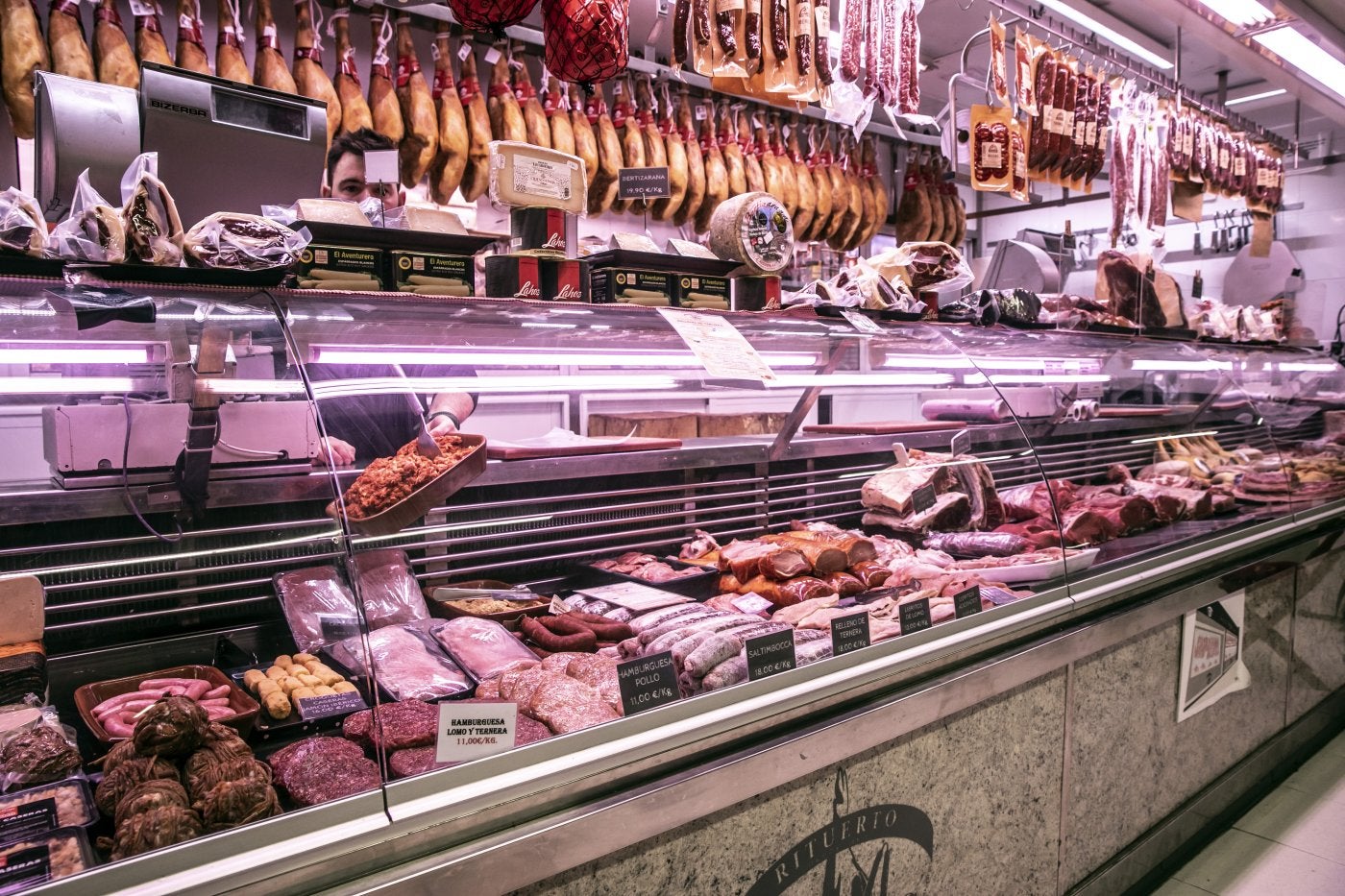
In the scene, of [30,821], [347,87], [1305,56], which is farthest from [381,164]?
[1305,56]

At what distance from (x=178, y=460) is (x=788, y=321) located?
1.72 meters

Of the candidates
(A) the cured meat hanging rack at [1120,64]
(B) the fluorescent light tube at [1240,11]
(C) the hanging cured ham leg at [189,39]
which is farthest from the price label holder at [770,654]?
(B) the fluorescent light tube at [1240,11]

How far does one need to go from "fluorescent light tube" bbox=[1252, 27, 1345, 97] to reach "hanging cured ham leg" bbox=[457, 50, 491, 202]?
4.10 metres

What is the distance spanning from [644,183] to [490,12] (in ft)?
1.95

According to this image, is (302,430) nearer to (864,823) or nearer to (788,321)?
(788,321)

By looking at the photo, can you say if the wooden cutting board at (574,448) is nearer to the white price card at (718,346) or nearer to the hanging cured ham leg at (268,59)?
the white price card at (718,346)

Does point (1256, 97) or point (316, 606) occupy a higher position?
point (1256, 97)

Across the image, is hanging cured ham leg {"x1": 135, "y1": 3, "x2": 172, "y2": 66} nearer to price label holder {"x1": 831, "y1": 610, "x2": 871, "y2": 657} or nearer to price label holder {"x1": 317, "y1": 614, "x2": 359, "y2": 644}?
price label holder {"x1": 317, "y1": 614, "x2": 359, "y2": 644}

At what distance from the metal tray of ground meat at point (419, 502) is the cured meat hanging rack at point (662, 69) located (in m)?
2.27

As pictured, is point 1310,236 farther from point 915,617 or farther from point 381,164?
point 381,164

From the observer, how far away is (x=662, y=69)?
5.77m

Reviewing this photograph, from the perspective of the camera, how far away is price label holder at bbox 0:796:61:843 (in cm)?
133

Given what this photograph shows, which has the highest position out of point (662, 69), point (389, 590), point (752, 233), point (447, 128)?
point (662, 69)

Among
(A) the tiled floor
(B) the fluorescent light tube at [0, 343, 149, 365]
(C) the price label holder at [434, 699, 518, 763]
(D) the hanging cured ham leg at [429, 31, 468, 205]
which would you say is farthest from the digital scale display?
(A) the tiled floor
